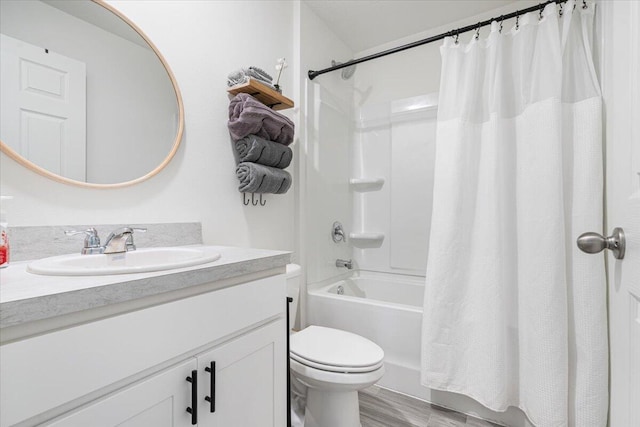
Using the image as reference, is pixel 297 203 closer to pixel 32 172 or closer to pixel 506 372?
pixel 32 172

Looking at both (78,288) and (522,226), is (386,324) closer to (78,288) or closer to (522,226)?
(522,226)

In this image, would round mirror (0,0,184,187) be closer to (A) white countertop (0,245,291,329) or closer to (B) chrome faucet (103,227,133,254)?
(B) chrome faucet (103,227,133,254)

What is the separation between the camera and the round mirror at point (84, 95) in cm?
90

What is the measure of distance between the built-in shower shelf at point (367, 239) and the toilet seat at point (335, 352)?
1.12m

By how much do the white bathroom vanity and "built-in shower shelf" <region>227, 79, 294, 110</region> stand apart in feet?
2.86

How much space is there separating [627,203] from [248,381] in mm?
1047

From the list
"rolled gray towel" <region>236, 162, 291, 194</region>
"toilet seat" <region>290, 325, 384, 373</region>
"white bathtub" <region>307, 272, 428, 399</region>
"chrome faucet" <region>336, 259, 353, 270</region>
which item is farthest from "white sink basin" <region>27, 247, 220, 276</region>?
"chrome faucet" <region>336, 259, 353, 270</region>

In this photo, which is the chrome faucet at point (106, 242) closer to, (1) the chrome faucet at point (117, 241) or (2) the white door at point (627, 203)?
(1) the chrome faucet at point (117, 241)

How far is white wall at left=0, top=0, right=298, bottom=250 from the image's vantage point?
96 cm

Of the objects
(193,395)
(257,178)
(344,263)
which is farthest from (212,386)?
(344,263)

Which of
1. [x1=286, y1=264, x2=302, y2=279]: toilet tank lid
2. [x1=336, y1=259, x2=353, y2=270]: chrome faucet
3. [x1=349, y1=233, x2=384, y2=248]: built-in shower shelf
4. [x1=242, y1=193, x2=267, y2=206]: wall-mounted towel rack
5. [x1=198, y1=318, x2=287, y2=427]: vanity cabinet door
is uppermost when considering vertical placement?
[x1=242, y1=193, x2=267, y2=206]: wall-mounted towel rack

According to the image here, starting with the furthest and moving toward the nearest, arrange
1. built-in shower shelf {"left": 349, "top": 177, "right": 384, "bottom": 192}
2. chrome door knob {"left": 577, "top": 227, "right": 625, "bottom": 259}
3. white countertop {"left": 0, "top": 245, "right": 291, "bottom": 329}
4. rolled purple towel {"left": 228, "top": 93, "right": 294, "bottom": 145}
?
built-in shower shelf {"left": 349, "top": 177, "right": 384, "bottom": 192} → rolled purple towel {"left": 228, "top": 93, "right": 294, "bottom": 145} → chrome door knob {"left": 577, "top": 227, "right": 625, "bottom": 259} → white countertop {"left": 0, "top": 245, "right": 291, "bottom": 329}

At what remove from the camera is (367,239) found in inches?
100

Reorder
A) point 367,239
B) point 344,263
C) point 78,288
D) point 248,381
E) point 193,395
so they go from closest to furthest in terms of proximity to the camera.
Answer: point 78,288
point 193,395
point 248,381
point 344,263
point 367,239
